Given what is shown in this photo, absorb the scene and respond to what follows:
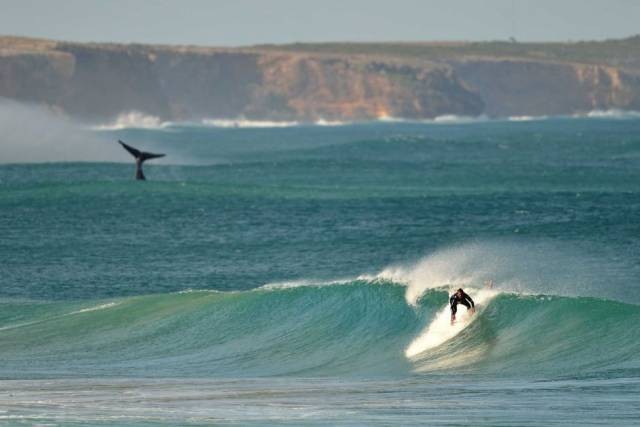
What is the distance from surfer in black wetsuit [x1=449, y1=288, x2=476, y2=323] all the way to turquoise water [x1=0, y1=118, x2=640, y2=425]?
0.31m

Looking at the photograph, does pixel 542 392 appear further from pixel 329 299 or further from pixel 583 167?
pixel 583 167

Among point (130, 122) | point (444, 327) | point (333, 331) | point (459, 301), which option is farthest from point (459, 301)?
point (130, 122)

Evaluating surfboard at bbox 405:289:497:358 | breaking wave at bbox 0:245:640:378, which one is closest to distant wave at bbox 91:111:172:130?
breaking wave at bbox 0:245:640:378

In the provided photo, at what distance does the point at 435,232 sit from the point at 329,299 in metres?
16.3

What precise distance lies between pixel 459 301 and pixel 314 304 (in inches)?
166

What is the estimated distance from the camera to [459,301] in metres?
25.7

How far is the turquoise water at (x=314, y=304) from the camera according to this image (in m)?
19.8

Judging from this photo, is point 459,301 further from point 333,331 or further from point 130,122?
point 130,122

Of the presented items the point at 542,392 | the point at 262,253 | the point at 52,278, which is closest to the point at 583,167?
the point at 262,253

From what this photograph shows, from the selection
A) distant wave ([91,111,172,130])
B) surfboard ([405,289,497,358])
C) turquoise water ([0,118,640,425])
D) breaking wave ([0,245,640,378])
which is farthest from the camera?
distant wave ([91,111,172,130])

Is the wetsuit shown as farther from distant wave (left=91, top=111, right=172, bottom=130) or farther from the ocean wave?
distant wave (left=91, top=111, right=172, bottom=130)

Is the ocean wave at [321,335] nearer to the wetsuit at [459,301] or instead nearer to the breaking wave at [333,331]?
the breaking wave at [333,331]

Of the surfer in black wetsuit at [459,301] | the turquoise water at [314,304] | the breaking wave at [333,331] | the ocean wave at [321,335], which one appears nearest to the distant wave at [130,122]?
the turquoise water at [314,304]

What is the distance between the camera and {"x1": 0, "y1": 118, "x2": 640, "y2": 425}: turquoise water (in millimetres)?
19766
